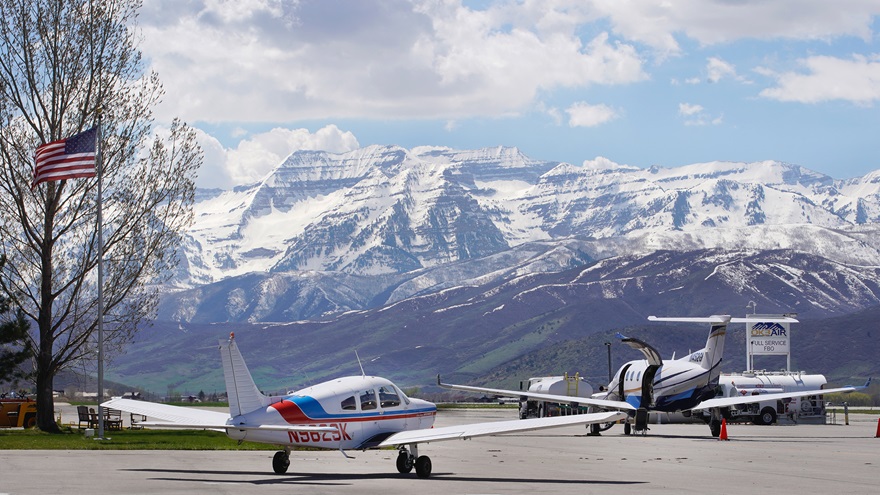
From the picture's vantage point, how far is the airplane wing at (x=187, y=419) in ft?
102

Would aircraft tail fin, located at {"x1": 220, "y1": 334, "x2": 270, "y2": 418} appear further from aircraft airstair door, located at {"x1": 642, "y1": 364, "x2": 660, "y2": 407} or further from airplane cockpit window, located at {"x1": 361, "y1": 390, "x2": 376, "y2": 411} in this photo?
aircraft airstair door, located at {"x1": 642, "y1": 364, "x2": 660, "y2": 407}

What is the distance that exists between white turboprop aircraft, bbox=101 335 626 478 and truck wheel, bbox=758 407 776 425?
43.0m

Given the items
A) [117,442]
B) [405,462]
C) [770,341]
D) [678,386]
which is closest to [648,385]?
[678,386]

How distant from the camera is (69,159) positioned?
5219 centimetres

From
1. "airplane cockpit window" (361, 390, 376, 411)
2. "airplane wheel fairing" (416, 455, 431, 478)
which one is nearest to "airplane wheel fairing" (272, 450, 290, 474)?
"airplane cockpit window" (361, 390, 376, 411)

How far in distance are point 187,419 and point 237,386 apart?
6.00 ft

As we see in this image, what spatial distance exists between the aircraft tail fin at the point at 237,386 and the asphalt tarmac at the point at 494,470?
1.73m

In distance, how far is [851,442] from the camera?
4947 cm

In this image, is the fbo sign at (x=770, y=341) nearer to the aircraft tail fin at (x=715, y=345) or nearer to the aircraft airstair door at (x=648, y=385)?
the aircraft airstair door at (x=648, y=385)

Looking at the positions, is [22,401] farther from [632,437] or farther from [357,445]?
[357,445]

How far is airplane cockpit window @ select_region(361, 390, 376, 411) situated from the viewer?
109 feet

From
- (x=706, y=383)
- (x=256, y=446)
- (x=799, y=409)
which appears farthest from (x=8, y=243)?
(x=799, y=409)

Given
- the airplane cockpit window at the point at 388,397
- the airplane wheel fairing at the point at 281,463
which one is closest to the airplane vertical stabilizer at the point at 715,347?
the airplane cockpit window at the point at 388,397

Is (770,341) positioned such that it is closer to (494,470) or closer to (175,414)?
(494,470)
